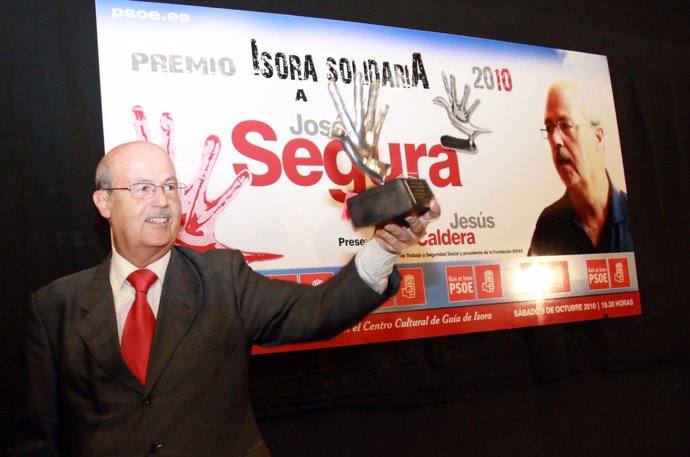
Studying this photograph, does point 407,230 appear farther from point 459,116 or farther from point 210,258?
point 459,116

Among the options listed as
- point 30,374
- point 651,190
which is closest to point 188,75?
point 30,374

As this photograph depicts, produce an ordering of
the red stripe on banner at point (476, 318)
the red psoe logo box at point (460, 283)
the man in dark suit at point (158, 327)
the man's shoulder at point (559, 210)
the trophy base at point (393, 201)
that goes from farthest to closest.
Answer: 1. the man's shoulder at point (559, 210)
2. the red psoe logo box at point (460, 283)
3. the red stripe on banner at point (476, 318)
4. the man in dark suit at point (158, 327)
5. the trophy base at point (393, 201)

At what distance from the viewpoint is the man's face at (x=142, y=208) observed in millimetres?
1494

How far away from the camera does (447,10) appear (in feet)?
9.34

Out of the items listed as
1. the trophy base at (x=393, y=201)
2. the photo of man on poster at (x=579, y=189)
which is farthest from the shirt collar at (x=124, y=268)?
the photo of man on poster at (x=579, y=189)

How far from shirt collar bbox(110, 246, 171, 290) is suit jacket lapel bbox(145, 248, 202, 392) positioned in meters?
0.03

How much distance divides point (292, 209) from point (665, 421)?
2.22 m

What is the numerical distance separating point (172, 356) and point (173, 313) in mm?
97

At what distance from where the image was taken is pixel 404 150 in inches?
101

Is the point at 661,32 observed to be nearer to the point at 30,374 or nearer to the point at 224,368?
the point at 224,368

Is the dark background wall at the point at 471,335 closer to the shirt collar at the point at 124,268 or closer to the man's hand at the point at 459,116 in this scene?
the man's hand at the point at 459,116

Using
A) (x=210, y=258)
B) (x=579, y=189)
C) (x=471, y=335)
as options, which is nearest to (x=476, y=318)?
(x=471, y=335)

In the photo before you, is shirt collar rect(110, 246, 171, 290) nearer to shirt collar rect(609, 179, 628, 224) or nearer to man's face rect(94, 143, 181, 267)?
man's face rect(94, 143, 181, 267)

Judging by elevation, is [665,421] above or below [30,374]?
below
